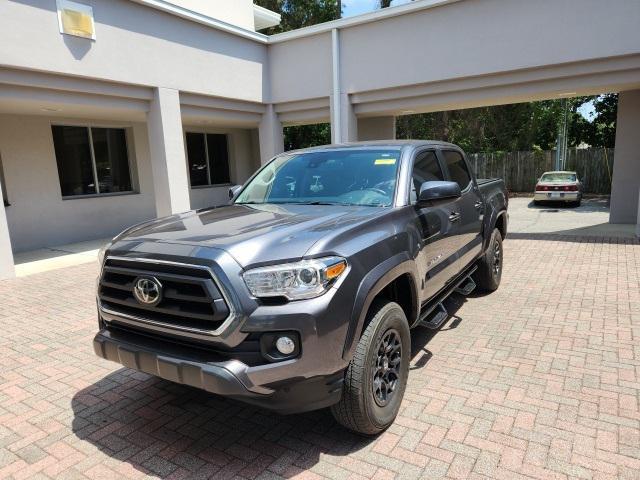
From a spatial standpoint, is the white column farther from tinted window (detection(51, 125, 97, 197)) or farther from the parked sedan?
the parked sedan

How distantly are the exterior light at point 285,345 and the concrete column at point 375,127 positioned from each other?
37.9 ft

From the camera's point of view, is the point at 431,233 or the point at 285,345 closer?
the point at 285,345

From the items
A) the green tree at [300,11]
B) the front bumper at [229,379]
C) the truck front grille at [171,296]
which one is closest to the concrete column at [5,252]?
the truck front grille at [171,296]

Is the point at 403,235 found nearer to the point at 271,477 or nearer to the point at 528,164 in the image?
the point at 271,477

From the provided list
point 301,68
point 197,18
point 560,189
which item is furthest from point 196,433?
point 560,189

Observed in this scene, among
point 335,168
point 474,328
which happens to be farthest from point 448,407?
point 335,168

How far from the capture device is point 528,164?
80.6 feet

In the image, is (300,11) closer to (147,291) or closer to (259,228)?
(259,228)

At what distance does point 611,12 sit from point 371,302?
29.4 ft

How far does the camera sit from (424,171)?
13.6 feet

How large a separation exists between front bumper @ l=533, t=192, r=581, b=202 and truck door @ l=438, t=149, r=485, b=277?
14.8 m

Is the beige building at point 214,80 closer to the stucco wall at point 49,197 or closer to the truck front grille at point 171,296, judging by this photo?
the stucco wall at point 49,197

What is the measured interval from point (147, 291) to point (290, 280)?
0.89 meters

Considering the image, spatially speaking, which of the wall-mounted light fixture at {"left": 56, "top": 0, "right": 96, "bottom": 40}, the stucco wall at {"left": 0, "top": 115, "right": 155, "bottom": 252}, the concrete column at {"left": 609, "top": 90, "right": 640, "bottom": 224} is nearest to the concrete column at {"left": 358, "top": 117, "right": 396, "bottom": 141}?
the concrete column at {"left": 609, "top": 90, "right": 640, "bottom": 224}
